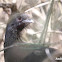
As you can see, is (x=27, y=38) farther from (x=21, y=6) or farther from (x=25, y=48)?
(x=25, y=48)

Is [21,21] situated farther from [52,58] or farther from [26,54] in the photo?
[52,58]

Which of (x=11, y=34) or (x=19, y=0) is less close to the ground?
(x=19, y=0)

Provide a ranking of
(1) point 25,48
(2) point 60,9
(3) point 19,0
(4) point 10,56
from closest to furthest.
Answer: (1) point 25,48 → (4) point 10,56 → (2) point 60,9 → (3) point 19,0

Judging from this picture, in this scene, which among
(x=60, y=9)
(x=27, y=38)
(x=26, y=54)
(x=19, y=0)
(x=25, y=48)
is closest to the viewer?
(x=25, y=48)

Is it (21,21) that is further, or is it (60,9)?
(60,9)

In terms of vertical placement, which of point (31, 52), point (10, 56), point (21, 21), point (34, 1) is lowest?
point (10, 56)

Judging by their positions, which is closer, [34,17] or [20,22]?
[20,22]

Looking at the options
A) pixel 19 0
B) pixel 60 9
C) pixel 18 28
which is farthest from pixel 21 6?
pixel 18 28

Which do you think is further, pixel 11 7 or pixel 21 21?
→ pixel 11 7

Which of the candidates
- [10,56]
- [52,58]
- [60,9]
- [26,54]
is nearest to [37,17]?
[60,9]
